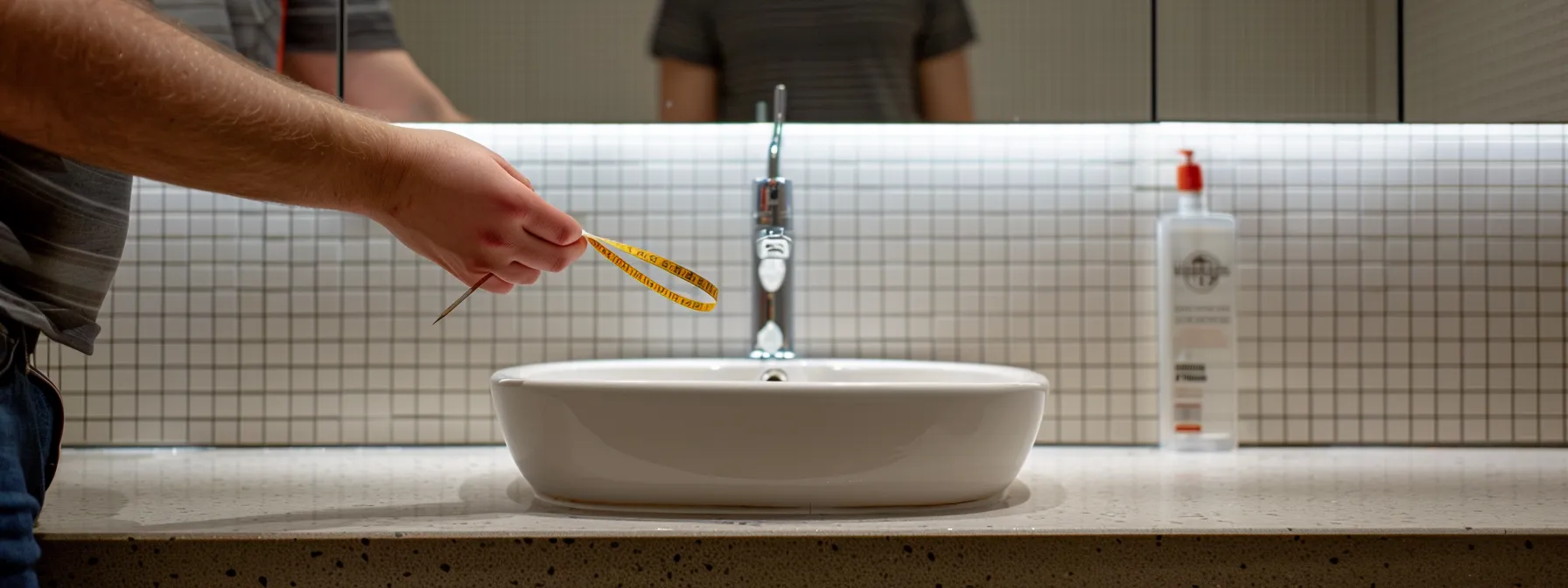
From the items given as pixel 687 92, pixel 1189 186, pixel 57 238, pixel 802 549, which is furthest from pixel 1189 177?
pixel 57 238

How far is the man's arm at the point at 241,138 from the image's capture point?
533 mm

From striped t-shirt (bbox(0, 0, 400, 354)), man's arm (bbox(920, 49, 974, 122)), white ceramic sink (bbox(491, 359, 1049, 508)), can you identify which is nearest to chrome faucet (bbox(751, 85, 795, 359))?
man's arm (bbox(920, 49, 974, 122))

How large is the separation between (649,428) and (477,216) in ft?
0.61

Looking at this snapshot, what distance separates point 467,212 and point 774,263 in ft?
1.27

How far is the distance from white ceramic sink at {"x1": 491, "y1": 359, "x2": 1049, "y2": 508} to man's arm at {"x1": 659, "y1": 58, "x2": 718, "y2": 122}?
38 cm

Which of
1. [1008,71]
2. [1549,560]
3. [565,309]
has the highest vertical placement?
[1008,71]

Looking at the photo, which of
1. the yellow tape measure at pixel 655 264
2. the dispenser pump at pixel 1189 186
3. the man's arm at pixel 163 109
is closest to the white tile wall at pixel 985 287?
the dispenser pump at pixel 1189 186

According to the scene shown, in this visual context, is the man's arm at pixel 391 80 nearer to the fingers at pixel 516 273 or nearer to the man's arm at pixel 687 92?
the man's arm at pixel 687 92

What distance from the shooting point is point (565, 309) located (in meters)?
1.11

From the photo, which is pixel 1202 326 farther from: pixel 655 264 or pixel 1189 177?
pixel 655 264

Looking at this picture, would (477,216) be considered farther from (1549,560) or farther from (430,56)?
(1549,560)

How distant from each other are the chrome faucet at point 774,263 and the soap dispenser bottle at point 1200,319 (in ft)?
1.28

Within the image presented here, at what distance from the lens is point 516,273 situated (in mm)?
714

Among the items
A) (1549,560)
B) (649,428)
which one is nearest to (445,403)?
(649,428)
